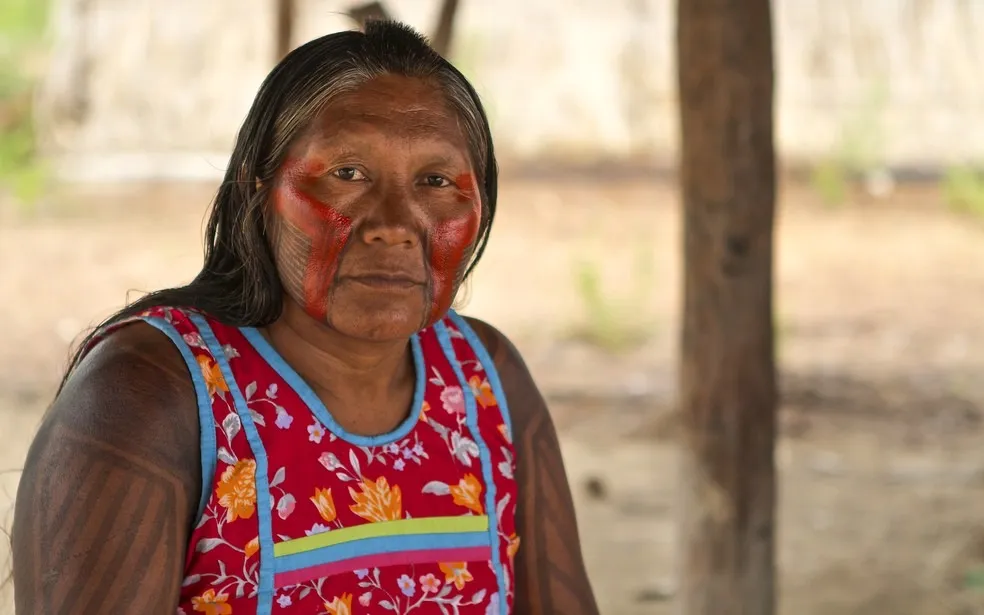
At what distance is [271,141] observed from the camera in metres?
1.69

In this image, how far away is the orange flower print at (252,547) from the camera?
1565mm

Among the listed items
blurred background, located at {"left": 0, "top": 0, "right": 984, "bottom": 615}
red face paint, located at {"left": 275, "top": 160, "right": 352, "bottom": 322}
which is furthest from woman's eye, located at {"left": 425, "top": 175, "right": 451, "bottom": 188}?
blurred background, located at {"left": 0, "top": 0, "right": 984, "bottom": 615}

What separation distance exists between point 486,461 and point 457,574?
0.55ft

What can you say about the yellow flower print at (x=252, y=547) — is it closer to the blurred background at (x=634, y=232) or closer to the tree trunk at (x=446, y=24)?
the tree trunk at (x=446, y=24)

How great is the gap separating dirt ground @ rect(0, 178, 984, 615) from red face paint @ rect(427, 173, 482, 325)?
1457 millimetres

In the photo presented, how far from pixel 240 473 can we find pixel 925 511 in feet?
13.9

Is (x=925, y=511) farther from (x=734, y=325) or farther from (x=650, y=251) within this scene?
(x=650, y=251)

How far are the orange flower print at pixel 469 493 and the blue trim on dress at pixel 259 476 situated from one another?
0.28 m

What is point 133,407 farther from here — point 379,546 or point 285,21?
point 285,21

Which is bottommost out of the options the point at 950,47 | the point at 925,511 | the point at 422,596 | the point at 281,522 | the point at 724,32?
the point at 925,511

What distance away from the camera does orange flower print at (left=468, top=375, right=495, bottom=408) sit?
188cm

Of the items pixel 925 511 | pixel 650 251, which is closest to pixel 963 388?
pixel 925 511

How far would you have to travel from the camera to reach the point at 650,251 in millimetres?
9562

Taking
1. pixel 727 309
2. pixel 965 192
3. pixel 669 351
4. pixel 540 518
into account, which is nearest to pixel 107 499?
pixel 540 518
